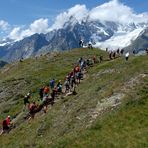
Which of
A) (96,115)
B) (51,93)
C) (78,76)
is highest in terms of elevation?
(78,76)

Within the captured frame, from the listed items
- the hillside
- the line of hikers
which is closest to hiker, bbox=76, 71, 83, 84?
the line of hikers

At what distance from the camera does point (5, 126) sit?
63938mm

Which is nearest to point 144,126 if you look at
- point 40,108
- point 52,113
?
point 52,113

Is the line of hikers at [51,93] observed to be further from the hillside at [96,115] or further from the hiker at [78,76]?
the hillside at [96,115]

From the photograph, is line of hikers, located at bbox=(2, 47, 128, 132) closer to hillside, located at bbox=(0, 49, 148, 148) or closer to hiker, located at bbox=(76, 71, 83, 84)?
hiker, located at bbox=(76, 71, 83, 84)

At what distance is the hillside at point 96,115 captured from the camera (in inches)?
1860

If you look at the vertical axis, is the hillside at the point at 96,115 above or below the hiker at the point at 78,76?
below

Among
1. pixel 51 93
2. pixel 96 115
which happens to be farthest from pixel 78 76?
pixel 96 115

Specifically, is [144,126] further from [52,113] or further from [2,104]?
[2,104]

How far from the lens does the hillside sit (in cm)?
4725

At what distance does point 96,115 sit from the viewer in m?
53.6

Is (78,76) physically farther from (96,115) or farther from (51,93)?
(96,115)

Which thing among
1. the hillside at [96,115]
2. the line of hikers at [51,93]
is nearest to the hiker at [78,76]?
the line of hikers at [51,93]

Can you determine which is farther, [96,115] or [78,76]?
[78,76]
